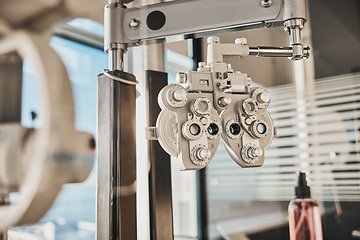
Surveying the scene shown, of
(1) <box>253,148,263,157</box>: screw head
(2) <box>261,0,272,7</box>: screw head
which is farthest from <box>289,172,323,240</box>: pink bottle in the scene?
(2) <box>261,0,272,7</box>: screw head

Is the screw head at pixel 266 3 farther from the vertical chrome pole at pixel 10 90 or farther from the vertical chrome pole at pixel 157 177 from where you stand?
the vertical chrome pole at pixel 10 90

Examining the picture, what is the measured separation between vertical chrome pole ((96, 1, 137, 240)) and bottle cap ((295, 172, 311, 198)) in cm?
34

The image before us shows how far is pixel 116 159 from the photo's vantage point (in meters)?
0.52

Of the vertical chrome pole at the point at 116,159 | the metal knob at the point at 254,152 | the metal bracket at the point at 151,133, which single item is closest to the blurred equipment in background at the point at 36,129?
the vertical chrome pole at the point at 116,159

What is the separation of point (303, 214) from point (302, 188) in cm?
6

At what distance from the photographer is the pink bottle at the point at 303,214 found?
67cm

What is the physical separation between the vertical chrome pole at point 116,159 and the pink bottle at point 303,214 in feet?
1.12

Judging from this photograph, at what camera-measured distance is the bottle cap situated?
0.67 metres

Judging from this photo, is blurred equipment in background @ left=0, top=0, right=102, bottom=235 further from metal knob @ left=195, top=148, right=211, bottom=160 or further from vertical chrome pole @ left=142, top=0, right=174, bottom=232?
metal knob @ left=195, top=148, right=211, bottom=160

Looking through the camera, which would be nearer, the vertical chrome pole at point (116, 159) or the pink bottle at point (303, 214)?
the vertical chrome pole at point (116, 159)

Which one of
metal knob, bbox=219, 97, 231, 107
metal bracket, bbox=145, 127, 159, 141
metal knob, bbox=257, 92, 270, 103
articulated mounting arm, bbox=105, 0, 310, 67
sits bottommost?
metal bracket, bbox=145, 127, 159, 141

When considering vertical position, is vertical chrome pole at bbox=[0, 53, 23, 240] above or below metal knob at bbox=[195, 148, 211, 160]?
above

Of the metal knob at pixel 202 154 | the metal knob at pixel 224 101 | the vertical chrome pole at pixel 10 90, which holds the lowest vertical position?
the metal knob at pixel 202 154

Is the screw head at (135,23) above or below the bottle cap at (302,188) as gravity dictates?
above
